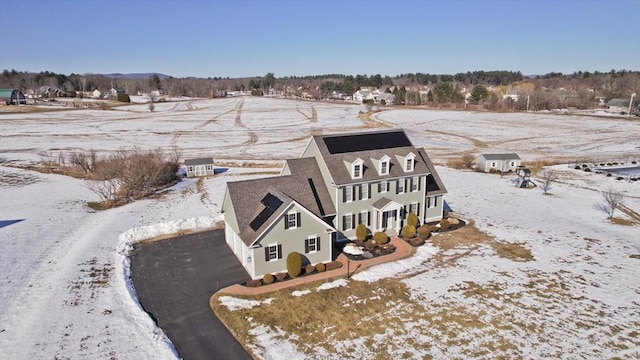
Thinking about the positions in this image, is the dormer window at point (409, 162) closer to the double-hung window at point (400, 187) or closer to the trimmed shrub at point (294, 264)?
the double-hung window at point (400, 187)

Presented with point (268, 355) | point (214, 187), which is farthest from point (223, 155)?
point (268, 355)

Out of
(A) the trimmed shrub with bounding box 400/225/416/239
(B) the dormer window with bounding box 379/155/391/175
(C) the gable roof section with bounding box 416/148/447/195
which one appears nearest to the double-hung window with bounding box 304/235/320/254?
(B) the dormer window with bounding box 379/155/391/175

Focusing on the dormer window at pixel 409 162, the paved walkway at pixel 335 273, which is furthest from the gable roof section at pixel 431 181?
the paved walkway at pixel 335 273

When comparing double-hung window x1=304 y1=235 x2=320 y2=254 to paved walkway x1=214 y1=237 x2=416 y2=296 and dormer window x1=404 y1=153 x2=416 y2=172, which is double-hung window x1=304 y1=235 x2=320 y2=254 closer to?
paved walkway x1=214 y1=237 x2=416 y2=296

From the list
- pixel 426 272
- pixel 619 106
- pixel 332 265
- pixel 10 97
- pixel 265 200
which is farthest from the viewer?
pixel 10 97

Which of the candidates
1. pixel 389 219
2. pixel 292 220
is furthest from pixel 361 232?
pixel 292 220

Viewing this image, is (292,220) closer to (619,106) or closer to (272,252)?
(272,252)

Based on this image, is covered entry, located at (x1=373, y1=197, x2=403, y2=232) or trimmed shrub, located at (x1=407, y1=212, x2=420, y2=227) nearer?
covered entry, located at (x1=373, y1=197, x2=403, y2=232)
